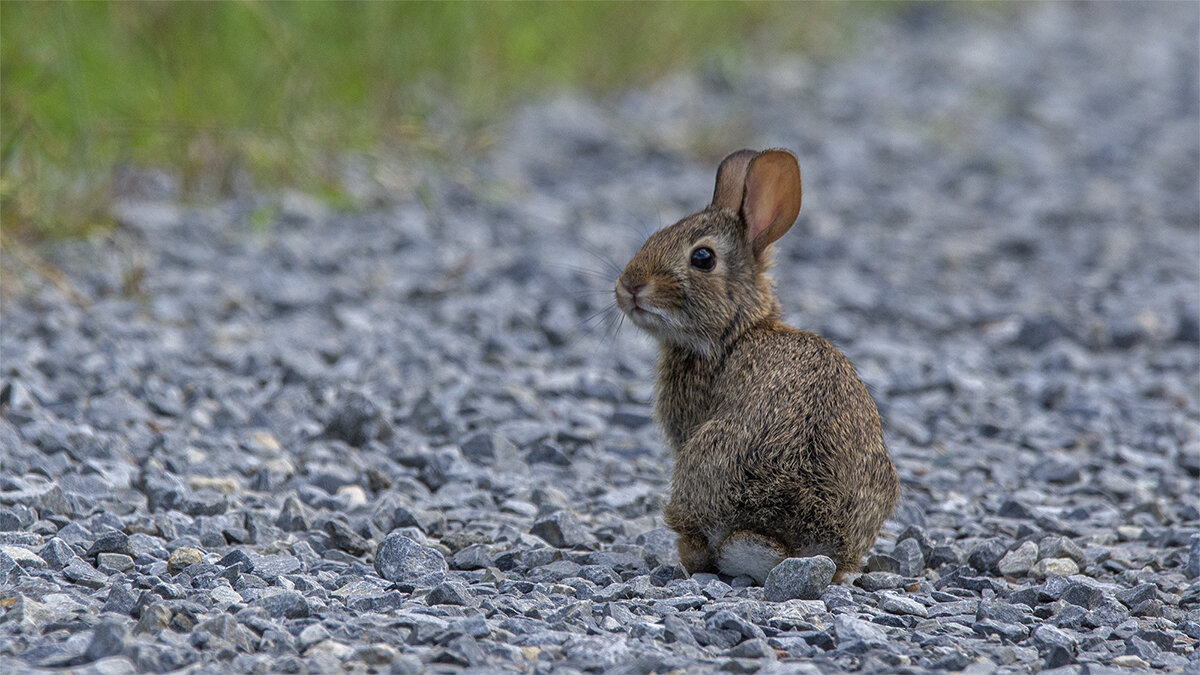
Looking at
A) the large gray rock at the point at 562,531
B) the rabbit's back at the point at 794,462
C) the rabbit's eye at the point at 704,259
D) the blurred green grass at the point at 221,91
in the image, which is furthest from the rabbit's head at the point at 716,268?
the blurred green grass at the point at 221,91

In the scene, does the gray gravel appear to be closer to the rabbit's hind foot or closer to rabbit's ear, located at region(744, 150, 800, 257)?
the rabbit's hind foot

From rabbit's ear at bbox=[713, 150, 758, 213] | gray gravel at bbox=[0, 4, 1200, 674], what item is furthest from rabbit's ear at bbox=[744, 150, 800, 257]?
gray gravel at bbox=[0, 4, 1200, 674]

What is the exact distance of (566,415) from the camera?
5.57 meters

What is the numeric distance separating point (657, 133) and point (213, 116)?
3305 millimetres

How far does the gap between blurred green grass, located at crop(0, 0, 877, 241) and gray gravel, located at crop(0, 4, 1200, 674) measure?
26cm

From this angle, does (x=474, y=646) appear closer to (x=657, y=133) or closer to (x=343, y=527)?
(x=343, y=527)

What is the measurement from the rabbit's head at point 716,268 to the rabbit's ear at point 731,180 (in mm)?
37

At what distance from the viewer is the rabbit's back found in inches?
153

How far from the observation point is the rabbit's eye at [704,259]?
Answer: 4.49m

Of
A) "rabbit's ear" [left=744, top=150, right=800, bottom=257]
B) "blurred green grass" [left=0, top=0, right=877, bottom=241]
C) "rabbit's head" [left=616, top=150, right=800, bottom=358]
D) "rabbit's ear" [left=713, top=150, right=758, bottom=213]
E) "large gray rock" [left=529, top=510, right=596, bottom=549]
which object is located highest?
"blurred green grass" [left=0, top=0, right=877, bottom=241]

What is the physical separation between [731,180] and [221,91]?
4129 mm

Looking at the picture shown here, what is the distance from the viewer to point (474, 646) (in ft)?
10.2

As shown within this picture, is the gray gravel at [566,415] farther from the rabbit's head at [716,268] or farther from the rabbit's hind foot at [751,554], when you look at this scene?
the rabbit's head at [716,268]

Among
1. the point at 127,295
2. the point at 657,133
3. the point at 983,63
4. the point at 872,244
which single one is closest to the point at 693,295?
the point at 127,295
